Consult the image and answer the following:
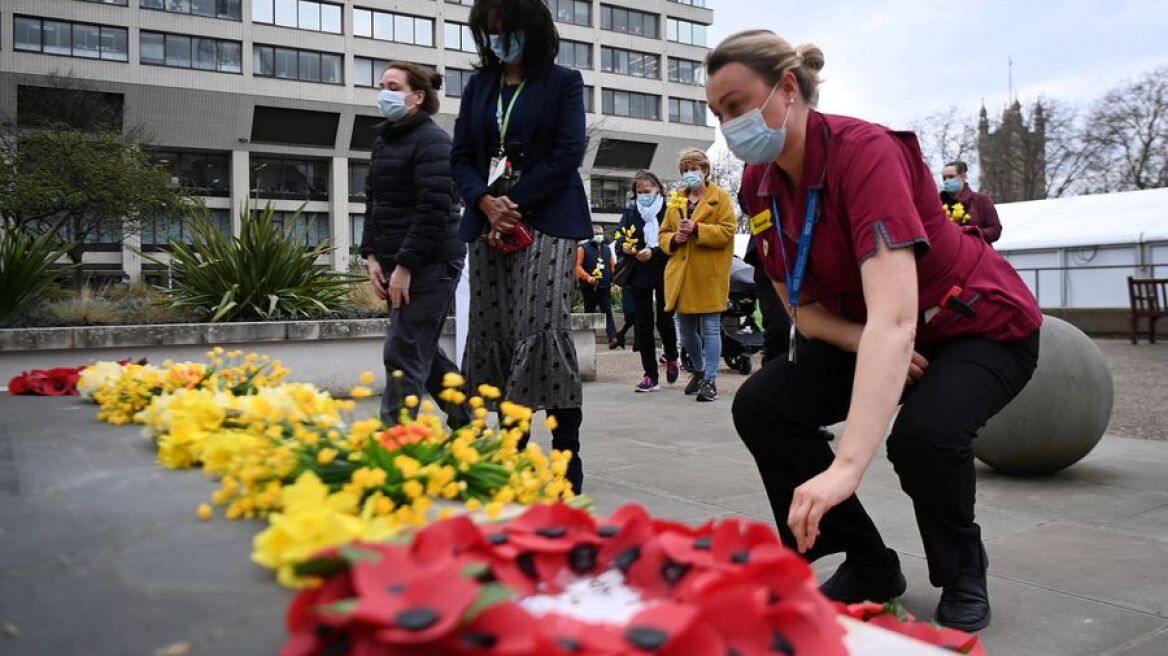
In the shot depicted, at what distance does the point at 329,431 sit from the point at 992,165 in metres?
57.7

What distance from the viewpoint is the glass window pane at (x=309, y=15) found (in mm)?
54344

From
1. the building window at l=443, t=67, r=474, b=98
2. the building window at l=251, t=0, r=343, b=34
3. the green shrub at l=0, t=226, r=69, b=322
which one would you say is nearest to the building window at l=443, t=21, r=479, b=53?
the building window at l=443, t=67, r=474, b=98

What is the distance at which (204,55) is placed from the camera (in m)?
51.5

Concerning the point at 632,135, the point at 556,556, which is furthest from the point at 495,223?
the point at 632,135

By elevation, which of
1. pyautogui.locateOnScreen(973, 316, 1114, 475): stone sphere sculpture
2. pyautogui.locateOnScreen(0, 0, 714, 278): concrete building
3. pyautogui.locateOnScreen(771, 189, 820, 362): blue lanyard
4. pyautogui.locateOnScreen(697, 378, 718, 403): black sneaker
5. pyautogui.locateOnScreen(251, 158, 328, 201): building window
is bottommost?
pyautogui.locateOnScreen(697, 378, 718, 403): black sneaker

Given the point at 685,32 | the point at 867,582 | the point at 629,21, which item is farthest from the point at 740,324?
the point at 685,32

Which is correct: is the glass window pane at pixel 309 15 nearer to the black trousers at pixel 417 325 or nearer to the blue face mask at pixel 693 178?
the blue face mask at pixel 693 178

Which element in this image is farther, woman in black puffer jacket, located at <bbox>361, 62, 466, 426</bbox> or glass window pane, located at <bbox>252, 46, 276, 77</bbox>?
glass window pane, located at <bbox>252, 46, 276, 77</bbox>

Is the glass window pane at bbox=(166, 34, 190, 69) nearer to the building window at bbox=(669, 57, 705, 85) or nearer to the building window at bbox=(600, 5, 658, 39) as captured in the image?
the building window at bbox=(600, 5, 658, 39)

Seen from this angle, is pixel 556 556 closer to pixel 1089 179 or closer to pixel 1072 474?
pixel 1072 474

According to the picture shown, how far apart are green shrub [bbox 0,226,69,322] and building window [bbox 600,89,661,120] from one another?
57.7 meters

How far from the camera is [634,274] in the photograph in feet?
32.0

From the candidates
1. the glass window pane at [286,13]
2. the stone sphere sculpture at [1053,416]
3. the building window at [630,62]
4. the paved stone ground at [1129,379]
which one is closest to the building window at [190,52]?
the glass window pane at [286,13]

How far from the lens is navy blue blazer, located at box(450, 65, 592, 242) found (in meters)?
3.75
